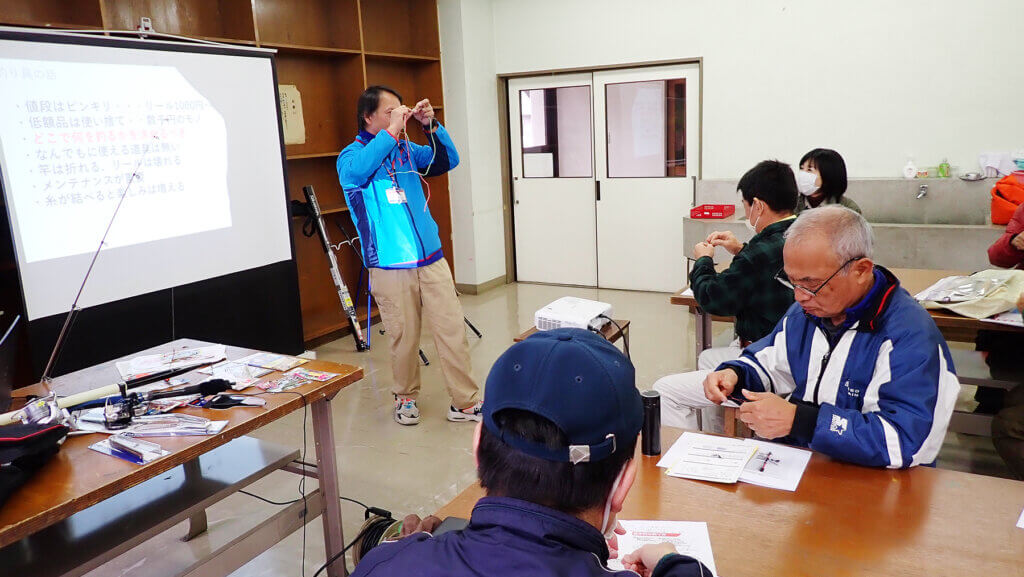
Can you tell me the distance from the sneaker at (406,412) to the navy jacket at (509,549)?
268cm

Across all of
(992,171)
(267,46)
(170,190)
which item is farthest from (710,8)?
(170,190)

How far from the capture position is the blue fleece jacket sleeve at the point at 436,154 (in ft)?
11.7

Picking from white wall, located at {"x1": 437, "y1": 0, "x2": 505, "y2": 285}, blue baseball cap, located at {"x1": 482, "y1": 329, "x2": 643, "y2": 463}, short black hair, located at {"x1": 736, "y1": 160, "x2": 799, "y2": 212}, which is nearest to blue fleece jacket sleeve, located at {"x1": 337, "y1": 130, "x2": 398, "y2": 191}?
short black hair, located at {"x1": 736, "y1": 160, "x2": 799, "y2": 212}

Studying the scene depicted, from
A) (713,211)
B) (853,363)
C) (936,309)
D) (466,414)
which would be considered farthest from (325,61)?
(853,363)

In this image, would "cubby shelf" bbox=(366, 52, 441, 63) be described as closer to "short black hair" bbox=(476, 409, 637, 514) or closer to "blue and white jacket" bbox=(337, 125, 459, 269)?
"blue and white jacket" bbox=(337, 125, 459, 269)

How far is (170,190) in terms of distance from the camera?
137 inches

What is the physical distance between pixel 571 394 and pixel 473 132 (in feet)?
17.6

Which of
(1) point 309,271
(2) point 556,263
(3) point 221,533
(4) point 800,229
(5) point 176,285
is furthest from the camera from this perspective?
(2) point 556,263

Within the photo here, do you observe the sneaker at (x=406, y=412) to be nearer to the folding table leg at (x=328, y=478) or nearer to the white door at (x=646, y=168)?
the folding table leg at (x=328, y=478)

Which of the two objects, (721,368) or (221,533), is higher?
(721,368)

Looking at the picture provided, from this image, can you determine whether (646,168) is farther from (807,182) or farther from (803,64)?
(807,182)

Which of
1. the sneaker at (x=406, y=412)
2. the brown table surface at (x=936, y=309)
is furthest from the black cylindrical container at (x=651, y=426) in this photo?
the sneaker at (x=406, y=412)

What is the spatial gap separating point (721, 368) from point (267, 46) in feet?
12.1

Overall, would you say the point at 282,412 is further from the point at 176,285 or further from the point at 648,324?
the point at 648,324
